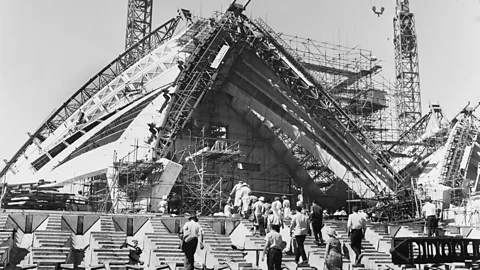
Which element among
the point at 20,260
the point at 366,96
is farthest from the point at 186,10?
the point at 20,260

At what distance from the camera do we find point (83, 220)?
72.6 ft

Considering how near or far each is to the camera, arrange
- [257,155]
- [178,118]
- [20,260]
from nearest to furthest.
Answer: [20,260] → [178,118] → [257,155]

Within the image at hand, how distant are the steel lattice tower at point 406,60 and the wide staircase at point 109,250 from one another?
2106 inches

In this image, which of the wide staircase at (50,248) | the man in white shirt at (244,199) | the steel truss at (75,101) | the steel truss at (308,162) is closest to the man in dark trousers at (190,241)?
the wide staircase at (50,248)

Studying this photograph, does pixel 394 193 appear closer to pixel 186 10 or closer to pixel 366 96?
pixel 366 96

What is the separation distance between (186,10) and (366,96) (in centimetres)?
1812

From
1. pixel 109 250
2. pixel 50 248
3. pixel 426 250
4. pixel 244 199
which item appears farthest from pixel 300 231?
pixel 426 250

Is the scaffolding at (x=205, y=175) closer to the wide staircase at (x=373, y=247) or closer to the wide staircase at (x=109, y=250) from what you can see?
the wide staircase at (x=373, y=247)

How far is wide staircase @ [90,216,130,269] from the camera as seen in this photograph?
637 inches

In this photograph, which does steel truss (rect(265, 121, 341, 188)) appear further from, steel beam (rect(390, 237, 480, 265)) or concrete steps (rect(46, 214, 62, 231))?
steel beam (rect(390, 237, 480, 265))

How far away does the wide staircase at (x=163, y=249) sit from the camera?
16.9m

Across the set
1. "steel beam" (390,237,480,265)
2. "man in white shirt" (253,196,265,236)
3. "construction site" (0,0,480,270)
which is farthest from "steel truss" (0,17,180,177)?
"steel beam" (390,237,480,265)

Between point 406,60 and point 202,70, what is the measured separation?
3596 centimetres

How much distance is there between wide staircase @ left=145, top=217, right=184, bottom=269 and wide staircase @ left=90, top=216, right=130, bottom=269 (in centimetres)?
80
